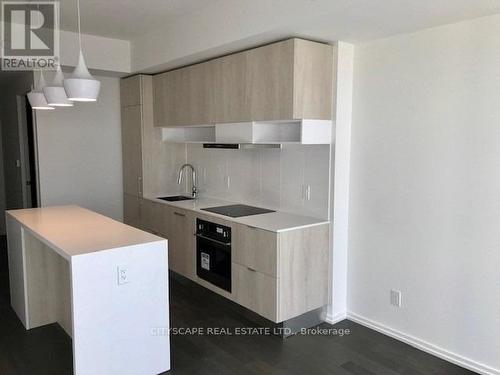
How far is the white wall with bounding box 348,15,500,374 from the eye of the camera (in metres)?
2.66

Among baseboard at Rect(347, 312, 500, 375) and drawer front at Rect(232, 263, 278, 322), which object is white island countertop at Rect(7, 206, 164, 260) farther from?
baseboard at Rect(347, 312, 500, 375)

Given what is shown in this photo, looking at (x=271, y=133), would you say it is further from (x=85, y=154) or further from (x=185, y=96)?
(x=85, y=154)

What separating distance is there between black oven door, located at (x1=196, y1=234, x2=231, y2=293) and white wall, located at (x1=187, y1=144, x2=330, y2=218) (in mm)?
653

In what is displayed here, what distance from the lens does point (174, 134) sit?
5094 mm

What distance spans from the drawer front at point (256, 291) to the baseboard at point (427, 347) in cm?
84

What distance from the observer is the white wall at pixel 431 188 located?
2.66 meters

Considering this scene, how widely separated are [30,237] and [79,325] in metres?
1.30

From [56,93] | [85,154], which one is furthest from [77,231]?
[85,154]

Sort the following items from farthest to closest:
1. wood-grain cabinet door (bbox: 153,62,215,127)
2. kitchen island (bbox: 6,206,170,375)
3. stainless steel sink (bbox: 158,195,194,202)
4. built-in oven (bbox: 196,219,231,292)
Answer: stainless steel sink (bbox: 158,195,194,202)
wood-grain cabinet door (bbox: 153,62,215,127)
built-in oven (bbox: 196,219,231,292)
kitchen island (bbox: 6,206,170,375)

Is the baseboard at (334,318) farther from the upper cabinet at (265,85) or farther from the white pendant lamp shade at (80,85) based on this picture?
the white pendant lamp shade at (80,85)

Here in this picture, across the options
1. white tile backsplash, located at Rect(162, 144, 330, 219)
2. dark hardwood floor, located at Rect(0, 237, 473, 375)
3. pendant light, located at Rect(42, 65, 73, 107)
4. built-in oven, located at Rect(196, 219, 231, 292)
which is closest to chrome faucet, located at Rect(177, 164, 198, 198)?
white tile backsplash, located at Rect(162, 144, 330, 219)

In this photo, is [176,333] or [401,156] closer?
[401,156]

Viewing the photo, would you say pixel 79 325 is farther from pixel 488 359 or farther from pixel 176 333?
pixel 488 359

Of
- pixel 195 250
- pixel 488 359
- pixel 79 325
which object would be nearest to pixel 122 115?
pixel 195 250
